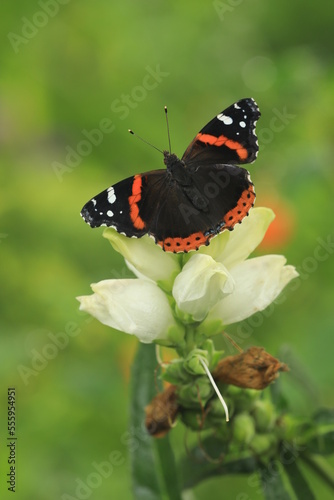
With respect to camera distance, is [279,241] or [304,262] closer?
[279,241]

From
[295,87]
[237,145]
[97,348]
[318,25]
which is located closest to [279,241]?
[295,87]

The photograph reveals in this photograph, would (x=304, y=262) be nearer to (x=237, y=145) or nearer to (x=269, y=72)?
(x=269, y=72)

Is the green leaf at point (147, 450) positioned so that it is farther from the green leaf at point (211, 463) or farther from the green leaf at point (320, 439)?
the green leaf at point (320, 439)

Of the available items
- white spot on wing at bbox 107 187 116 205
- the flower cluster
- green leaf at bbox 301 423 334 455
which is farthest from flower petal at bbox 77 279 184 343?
green leaf at bbox 301 423 334 455

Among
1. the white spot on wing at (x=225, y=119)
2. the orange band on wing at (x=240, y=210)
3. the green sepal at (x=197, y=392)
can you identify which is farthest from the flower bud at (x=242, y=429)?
the white spot on wing at (x=225, y=119)

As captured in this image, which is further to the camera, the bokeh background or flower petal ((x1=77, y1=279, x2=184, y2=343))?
the bokeh background

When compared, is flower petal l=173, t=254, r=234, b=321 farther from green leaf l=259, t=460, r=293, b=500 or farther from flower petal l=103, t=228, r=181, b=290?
green leaf l=259, t=460, r=293, b=500
